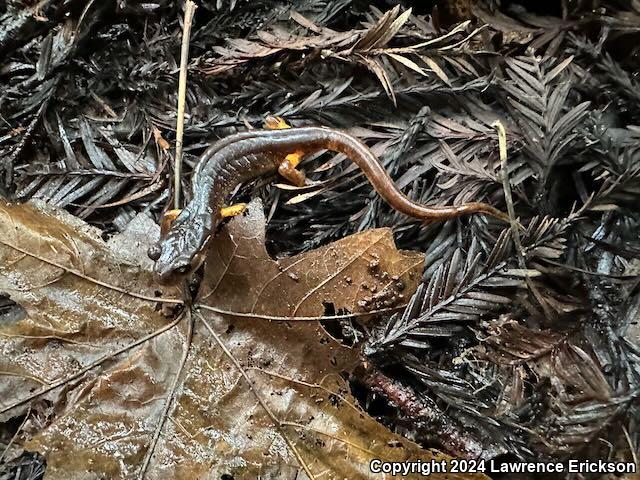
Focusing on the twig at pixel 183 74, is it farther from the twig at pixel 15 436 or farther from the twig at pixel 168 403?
the twig at pixel 15 436

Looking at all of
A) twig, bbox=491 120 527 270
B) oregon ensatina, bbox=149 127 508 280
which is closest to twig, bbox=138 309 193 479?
oregon ensatina, bbox=149 127 508 280

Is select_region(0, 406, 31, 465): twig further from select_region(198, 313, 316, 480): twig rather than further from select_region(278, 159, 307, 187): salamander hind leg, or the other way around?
select_region(278, 159, 307, 187): salamander hind leg

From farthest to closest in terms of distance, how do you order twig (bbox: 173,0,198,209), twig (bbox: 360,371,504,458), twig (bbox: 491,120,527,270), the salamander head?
twig (bbox: 173,0,198,209) < the salamander head < twig (bbox: 491,120,527,270) < twig (bbox: 360,371,504,458)

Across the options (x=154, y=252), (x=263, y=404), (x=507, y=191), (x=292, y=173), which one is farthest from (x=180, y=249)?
(x=507, y=191)

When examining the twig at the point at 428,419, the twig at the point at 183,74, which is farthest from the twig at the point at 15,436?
the twig at the point at 428,419

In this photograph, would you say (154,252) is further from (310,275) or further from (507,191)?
(507,191)

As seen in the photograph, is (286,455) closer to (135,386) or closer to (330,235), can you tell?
(135,386)

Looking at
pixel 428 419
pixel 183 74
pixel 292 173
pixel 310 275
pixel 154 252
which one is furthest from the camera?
pixel 292 173
